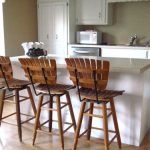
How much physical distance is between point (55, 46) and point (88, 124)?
2957 mm

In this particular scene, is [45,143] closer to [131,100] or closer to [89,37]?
[131,100]

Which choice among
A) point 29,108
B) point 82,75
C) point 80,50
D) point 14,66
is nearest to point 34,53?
point 14,66

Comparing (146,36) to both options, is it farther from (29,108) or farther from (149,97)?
(29,108)

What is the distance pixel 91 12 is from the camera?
17.7 ft

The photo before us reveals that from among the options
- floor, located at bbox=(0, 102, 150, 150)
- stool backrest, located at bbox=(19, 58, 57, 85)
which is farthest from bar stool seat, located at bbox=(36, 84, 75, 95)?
floor, located at bbox=(0, 102, 150, 150)

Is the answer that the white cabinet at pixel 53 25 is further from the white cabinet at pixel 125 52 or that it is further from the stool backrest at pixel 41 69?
the stool backrest at pixel 41 69

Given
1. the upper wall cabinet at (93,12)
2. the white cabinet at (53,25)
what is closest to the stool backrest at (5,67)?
the white cabinet at (53,25)

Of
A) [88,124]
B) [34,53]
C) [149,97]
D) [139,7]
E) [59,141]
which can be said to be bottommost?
[59,141]

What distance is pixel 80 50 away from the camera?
17.5 feet

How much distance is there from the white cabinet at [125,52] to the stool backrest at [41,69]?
8.69ft

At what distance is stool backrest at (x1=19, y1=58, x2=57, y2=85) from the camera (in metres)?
2.57

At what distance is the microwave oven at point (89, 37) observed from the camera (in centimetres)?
536

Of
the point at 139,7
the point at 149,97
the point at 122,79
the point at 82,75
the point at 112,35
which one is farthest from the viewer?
the point at 112,35

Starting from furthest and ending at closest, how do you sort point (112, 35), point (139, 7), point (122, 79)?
1. point (112, 35)
2. point (139, 7)
3. point (122, 79)
